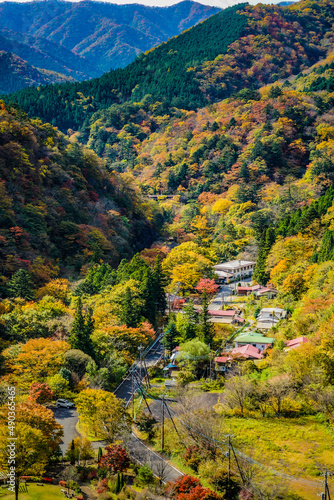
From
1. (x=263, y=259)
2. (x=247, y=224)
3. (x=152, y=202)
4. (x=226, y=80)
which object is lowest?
(x=263, y=259)

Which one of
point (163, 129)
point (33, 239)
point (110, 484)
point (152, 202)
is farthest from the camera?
point (163, 129)

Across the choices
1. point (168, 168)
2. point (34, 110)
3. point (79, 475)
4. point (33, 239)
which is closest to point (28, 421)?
point (79, 475)

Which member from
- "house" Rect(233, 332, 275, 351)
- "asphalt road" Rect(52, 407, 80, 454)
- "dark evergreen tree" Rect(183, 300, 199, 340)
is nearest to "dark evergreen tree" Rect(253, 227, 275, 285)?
"dark evergreen tree" Rect(183, 300, 199, 340)

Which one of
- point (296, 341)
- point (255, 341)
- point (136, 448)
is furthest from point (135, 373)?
point (296, 341)

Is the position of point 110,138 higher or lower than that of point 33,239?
higher

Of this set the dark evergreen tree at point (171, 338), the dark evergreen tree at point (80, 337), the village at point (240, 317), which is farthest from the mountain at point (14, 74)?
the dark evergreen tree at point (80, 337)

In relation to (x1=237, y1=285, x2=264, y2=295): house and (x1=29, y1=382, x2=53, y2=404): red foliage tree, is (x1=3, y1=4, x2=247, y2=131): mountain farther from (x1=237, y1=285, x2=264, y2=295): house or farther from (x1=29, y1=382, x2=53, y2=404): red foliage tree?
(x1=29, y1=382, x2=53, y2=404): red foliage tree

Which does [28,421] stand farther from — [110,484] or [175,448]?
[175,448]

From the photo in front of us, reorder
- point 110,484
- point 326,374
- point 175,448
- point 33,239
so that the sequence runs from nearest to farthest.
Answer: point 110,484, point 175,448, point 326,374, point 33,239
